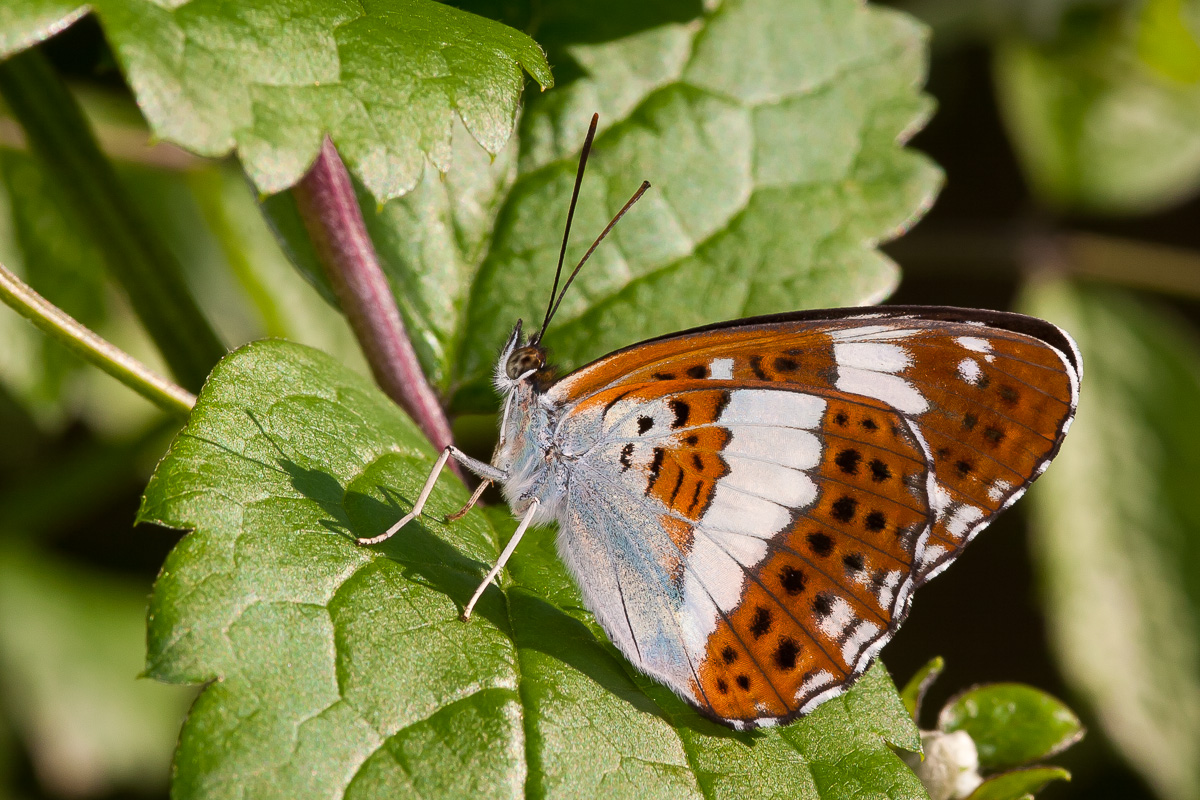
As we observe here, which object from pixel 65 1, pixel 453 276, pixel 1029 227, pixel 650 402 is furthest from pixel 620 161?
pixel 1029 227

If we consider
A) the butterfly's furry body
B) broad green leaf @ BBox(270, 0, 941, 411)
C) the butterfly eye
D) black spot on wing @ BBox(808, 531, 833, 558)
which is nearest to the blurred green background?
broad green leaf @ BBox(270, 0, 941, 411)

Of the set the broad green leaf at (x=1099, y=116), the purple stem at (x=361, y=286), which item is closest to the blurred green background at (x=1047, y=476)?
the broad green leaf at (x=1099, y=116)

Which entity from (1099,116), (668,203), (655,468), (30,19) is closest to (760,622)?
(655,468)

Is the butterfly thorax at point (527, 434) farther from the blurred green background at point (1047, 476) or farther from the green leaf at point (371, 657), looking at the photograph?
A: the blurred green background at point (1047, 476)

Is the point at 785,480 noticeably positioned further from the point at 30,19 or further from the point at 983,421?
the point at 30,19

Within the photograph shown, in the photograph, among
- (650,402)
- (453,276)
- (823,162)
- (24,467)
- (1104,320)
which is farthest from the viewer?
(1104,320)

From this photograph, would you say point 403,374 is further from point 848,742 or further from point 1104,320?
point 1104,320
